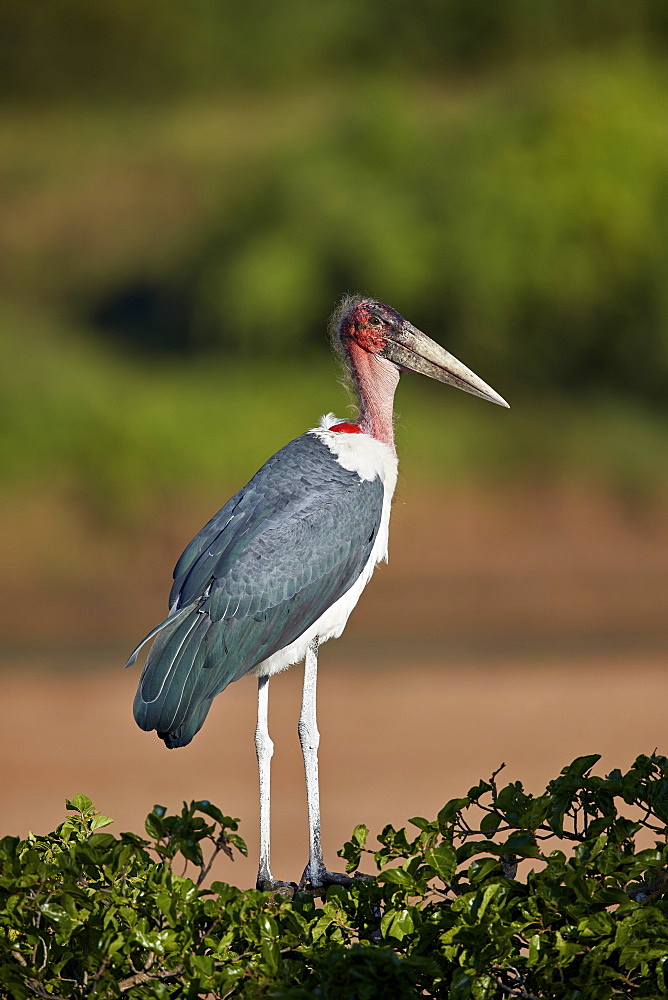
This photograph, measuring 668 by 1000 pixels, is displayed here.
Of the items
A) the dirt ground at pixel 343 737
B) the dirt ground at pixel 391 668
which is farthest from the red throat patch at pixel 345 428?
the dirt ground at pixel 343 737

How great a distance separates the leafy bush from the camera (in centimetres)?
190

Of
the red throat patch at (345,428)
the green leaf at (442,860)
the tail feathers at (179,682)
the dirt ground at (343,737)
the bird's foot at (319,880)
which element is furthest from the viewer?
the dirt ground at (343,737)

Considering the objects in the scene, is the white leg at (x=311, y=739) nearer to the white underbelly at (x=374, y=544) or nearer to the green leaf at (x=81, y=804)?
the white underbelly at (x=374, y=544)

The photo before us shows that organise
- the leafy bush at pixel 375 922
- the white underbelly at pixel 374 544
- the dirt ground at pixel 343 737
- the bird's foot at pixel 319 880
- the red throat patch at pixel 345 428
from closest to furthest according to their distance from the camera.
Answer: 1. the leafy bush at pixel 375 922
2. the bird's foot at pixel 319 880
3. the white underbelly at pixel 374 544
4. the red throat patch at pixel 345 428
5. the dirt ground at pixel 343 737

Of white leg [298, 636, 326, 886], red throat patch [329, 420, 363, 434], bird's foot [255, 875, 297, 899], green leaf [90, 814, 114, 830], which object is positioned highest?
red throat patch [329, 420, 363, 434]

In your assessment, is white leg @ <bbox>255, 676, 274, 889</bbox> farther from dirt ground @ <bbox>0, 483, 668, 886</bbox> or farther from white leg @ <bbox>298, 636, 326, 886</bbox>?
dirt ground @ <bbox>0, 483, 668, 886</bbox>

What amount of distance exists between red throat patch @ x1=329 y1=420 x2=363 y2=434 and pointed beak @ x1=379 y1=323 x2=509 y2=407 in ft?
0.57

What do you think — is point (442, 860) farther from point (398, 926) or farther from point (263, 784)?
point (263, 784)

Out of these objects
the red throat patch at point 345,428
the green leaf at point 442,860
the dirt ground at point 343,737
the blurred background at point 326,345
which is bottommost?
the green leaf at point 442,860

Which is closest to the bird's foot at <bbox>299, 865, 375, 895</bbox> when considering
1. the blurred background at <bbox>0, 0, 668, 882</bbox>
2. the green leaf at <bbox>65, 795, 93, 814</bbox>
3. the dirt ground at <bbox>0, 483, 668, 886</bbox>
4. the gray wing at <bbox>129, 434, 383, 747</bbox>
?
the gray wing at <bbox>129, 434, 383, 747</bbox>

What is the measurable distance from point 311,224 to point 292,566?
10.8 m

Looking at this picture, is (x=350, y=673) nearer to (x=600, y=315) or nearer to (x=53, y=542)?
(x=53, y=542)

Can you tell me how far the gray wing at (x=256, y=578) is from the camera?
2.59 meters

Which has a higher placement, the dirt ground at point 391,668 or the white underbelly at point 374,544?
the dirt ground at point 391,668
